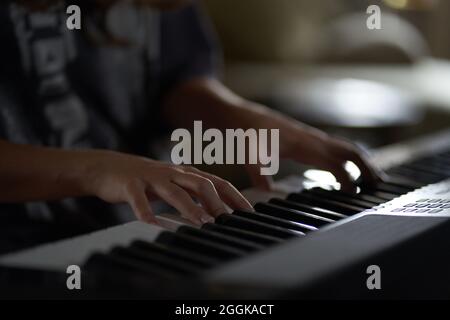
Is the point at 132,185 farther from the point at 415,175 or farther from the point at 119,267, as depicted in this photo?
the point at 415,175

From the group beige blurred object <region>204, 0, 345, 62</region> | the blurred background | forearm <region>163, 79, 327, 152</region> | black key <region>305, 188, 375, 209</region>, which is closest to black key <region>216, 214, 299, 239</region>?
black key <region>305, 188, 375, 209</region>

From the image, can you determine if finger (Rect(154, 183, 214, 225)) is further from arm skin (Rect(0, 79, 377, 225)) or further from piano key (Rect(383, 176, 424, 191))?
piano key (Rect(383, 176, 424, 191))

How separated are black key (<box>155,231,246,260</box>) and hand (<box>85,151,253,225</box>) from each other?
0.04 m

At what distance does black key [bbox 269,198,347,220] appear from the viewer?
1.90 feet

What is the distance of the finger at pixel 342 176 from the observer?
0.68 metres

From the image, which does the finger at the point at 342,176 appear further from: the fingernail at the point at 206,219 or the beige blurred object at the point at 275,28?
the beige blurred object at the point at 275,28

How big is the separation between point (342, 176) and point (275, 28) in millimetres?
2067

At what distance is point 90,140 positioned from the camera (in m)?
0.85

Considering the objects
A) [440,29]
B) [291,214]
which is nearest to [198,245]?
[291,214]

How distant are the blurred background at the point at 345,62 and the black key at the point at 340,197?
0.70 meters

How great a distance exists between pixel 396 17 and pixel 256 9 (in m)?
0.51

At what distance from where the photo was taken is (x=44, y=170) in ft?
1.99
